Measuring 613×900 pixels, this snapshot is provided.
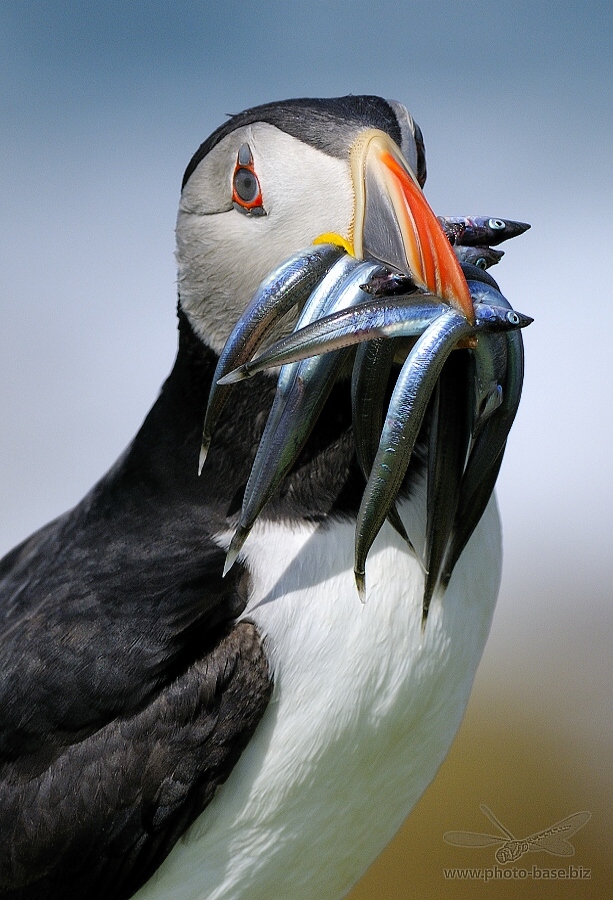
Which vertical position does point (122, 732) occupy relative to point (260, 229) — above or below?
below

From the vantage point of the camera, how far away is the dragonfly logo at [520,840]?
19.2ft

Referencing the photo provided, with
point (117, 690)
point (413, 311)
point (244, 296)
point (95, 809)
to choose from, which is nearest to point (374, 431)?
point (413, 311)

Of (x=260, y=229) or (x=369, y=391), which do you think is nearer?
(x=369, y=391)

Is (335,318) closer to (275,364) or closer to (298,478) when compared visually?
(275,364)

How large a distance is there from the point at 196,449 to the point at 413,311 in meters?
0.97

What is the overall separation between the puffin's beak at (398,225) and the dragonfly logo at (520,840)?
4281 millimetres

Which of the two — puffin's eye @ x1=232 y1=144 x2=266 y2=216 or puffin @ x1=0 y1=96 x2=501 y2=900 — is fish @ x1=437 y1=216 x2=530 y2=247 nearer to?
puffin @ x1=0 y1=96 x2=501 y2=900

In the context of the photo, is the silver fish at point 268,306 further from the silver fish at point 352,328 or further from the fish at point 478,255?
the fish at point 478,255

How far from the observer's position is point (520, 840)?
598 centimetres

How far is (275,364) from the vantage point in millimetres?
1929

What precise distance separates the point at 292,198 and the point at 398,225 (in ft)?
1.30

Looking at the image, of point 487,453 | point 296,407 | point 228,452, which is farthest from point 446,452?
point 228,452

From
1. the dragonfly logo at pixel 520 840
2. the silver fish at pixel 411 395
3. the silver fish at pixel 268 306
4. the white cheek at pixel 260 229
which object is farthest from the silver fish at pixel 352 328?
the dragonfly logo at pixel 520 840

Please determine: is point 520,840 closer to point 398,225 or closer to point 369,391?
point 369,391
